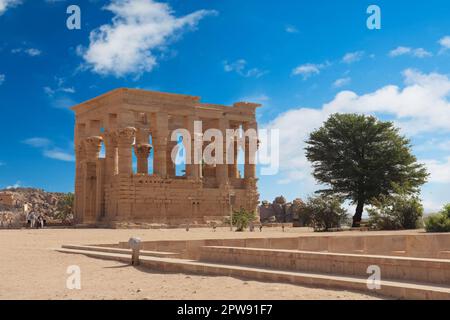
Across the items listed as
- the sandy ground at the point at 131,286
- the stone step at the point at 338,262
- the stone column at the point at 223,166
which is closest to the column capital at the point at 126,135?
the stone column at the point at 223,166

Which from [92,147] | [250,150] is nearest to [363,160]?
[250,150]

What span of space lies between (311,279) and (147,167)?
1517 inches

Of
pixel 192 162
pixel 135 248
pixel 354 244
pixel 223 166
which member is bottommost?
pixel 354 244

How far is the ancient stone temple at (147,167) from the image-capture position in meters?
41.8

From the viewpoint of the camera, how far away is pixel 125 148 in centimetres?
4206

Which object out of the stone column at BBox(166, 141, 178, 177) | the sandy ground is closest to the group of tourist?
the stone column at BBox(166, 141, 178, 177)

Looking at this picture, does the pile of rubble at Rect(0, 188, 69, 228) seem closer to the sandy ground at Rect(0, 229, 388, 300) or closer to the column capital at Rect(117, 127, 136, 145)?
the column capital at Rect(117, 127, 136, 145)

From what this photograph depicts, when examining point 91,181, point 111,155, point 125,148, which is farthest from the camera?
point 91,181

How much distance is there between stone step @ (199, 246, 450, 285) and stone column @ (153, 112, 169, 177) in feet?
101

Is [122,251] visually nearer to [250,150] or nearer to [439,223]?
→ [439,223]

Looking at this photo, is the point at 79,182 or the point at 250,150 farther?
the point at 250,150

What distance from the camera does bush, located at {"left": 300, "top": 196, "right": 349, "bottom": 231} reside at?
35.0m

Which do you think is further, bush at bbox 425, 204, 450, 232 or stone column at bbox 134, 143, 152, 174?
stone column at bbox 134, 143, 152, 174
